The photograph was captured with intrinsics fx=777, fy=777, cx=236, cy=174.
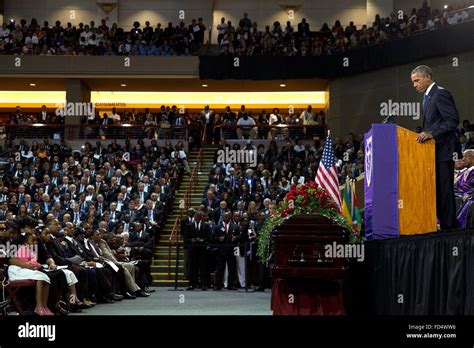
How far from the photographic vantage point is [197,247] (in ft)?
58.2

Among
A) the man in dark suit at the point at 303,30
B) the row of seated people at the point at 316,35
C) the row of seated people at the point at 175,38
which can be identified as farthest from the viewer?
the man in dark suit at the point at 303,30

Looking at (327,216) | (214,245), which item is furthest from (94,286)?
(327,216)

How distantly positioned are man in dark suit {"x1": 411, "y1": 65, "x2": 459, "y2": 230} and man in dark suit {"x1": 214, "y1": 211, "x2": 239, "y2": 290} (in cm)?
1043

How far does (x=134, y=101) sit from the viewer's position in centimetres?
3525

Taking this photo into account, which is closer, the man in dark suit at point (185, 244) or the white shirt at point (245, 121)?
the man in dark suit at point (185, 244)

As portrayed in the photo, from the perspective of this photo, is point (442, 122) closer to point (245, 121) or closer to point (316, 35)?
point (245, 121)

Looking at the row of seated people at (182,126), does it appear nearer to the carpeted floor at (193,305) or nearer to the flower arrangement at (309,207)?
the carpeted floor at (193,305)

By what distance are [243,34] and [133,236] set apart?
1521 centimetres

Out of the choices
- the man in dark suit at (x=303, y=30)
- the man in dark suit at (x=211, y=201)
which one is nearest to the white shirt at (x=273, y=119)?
the man in dark suit at (x=303, y=30)

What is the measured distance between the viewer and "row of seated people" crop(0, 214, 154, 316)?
34.7 ft

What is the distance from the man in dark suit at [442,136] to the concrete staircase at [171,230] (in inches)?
437

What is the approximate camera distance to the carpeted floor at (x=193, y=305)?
36.4 ft

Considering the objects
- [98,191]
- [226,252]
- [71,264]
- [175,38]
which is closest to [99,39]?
[175,38]

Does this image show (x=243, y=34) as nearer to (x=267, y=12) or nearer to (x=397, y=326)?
(x=267, y=12)
